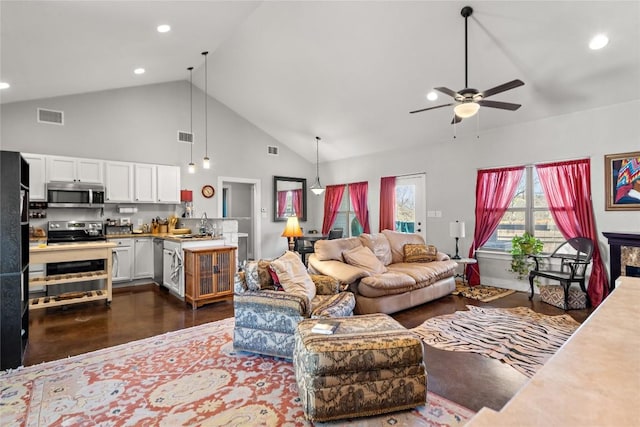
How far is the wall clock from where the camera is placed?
22.5 ft

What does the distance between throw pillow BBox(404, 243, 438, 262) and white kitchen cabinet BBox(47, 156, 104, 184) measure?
5.31m

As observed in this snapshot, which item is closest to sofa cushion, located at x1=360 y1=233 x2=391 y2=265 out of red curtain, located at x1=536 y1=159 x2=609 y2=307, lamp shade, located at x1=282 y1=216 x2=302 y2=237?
lamp shade, located at x1=282 y1=216 x2=302 y2=237

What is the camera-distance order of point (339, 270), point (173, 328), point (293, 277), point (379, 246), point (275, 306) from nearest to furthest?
point (275, 306)
point (293, 277)
point (173, 328)
point (339, 270)
point (379, 246)

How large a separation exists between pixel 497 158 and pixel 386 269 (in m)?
2.91

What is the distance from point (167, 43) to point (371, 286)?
166 inches

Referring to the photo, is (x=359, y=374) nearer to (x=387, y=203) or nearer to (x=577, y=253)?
(x=577, y=253)

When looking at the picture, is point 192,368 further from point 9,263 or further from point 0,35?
point 0,35

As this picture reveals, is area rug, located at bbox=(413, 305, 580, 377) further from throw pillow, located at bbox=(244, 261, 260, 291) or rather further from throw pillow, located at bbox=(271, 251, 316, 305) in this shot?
throw pillow, located at bbox=(244, 261, 260, 291)

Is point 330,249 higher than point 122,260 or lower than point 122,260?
higher

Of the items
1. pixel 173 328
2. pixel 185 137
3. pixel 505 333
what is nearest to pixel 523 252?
pixel 505 333

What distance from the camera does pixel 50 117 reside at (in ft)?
17.2

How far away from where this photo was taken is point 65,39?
3379 millimetres

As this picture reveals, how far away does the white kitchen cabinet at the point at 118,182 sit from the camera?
553 centimetres

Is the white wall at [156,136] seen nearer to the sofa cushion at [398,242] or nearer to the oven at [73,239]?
the oven at [73,239]
